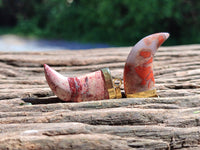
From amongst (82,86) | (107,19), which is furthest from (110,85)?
(107,19)

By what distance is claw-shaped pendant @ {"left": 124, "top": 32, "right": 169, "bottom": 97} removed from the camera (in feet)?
7.52

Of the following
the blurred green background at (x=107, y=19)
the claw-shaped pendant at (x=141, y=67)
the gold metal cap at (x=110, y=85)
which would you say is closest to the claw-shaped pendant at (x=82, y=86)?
the gold metal cap at (x=110, y=85)

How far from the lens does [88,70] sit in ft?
11.3

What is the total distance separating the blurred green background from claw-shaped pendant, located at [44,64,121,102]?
7.18 metres

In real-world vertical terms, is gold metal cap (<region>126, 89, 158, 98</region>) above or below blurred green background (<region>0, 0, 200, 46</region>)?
below

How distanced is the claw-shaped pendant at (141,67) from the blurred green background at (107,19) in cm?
700

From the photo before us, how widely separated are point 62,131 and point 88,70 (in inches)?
62.1

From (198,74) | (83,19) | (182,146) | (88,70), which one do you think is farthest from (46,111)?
(83,19)

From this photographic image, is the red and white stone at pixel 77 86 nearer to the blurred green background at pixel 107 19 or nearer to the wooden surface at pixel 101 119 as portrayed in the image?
the wooden surface at pixel 101 119

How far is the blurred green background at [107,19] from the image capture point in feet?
31.0

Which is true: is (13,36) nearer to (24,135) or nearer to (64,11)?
(64,11)

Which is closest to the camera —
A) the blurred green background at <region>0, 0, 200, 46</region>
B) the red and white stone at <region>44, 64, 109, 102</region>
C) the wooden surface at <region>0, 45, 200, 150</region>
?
the wooden surface at <region>0, 45, 200, 150</region>

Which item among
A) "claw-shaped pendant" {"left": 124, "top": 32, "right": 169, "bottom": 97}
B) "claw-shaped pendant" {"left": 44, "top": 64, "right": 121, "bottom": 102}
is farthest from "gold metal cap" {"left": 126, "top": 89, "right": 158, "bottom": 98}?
"claw-shaped pendant" {"left": 44, "top": 64, "right": 121, "bottom": 102}

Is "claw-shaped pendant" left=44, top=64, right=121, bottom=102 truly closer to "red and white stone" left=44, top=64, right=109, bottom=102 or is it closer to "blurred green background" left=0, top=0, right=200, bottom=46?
"red and white stone" left=44, top=64, right=109, bottom=102
